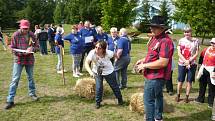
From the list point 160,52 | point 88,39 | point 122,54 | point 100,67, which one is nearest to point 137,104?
point 100,67

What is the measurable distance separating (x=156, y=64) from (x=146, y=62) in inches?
12.6

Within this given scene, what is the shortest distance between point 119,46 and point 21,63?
2.95 m

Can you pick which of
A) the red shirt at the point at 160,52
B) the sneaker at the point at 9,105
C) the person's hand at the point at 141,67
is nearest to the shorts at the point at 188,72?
the red shirt at the point at 160,52

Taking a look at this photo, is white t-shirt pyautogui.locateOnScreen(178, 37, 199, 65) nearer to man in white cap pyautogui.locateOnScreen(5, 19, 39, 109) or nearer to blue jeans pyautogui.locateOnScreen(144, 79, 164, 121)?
blue jeans pyautogui.locateOnScreen(144, 79, 164, 121)

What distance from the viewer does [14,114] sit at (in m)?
7.78

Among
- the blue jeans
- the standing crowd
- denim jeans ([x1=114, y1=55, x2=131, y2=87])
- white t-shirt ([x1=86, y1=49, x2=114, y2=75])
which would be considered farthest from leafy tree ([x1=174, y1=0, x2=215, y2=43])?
the blue jeans

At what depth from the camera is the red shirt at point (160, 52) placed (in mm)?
5750

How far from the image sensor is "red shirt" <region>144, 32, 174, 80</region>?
18.9 ft

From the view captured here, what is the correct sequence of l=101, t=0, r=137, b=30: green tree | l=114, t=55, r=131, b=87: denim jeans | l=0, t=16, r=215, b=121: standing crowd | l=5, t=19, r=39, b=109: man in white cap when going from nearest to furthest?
l=0, t=16, r=215, b=121: standing crowd, l=5, t=19, r=39, b=109: man in white cap, l=114, t=55, r=131, b=87: denim jeans, l=101, t=0, r=137, b=30: green tree

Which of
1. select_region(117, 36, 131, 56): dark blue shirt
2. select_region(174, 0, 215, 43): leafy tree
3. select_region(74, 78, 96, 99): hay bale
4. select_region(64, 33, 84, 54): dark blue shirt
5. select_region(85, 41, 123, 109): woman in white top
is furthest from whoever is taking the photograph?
select_region(174, 0, 215, 43): leafy tree

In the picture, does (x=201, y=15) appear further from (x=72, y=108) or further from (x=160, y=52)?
(x=160, y=52)

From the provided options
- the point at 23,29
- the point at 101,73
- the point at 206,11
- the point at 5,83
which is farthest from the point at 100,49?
the point at 206,11

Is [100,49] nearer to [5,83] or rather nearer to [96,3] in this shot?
[5,83]

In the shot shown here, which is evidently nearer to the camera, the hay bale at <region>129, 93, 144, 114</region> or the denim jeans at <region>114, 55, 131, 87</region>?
the hay bale at <region>129, 93, 144, 114</region>
